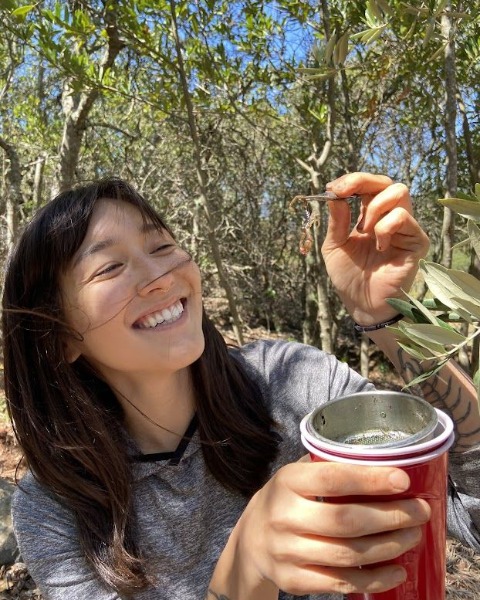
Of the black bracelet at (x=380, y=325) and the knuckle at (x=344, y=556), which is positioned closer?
the knuckle at (x=344, y=556)

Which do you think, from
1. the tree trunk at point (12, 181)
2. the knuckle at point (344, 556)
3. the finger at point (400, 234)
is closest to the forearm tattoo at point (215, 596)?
the knuckle at point (344, 556)

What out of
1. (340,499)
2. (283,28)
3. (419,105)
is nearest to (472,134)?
(419,105)

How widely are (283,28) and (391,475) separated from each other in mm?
3069

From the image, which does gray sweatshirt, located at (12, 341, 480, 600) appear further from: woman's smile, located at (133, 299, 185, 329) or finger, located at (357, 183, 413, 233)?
finger, located at (357, 183, 413, 233)

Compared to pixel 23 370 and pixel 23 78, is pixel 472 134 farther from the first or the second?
pixel 23 78

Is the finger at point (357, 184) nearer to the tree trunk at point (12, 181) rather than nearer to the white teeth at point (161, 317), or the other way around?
the white teeth at point (161, 317)

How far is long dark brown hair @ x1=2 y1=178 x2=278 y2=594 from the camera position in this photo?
4.28ft

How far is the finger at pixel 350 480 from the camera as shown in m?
0.60

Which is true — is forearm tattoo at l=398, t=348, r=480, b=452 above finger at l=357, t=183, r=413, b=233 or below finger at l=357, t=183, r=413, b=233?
below

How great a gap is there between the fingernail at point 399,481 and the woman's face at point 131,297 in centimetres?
69

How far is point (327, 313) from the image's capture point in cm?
348

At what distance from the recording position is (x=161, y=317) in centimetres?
126

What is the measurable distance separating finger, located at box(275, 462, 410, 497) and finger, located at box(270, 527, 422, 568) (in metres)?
0.06

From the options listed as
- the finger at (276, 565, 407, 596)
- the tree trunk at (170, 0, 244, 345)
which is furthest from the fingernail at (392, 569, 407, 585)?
the tree trunk at (170, 0, 244, 345)
